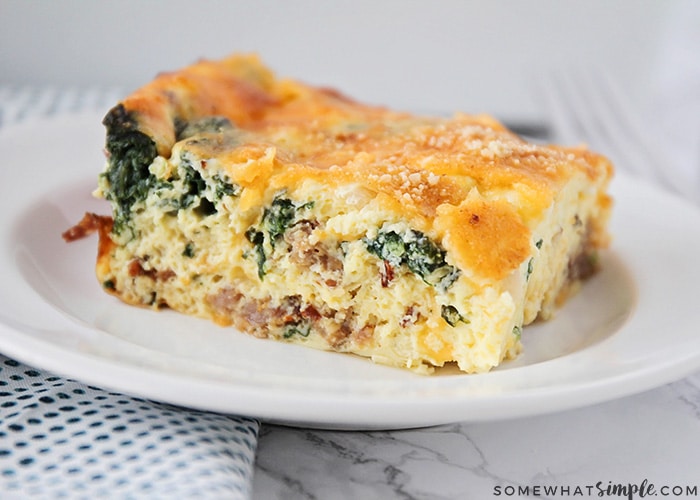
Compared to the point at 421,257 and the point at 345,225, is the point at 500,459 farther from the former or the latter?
the point at 345,225

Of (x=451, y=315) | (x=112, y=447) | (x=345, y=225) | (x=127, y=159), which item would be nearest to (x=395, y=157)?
(x=345, y=225)

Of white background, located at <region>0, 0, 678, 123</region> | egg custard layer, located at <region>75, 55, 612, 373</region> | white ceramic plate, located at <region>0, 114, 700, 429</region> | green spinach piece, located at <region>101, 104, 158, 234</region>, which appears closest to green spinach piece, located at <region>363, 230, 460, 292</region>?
egg custard layer, located at <region>75, 55, 612, 373</region>

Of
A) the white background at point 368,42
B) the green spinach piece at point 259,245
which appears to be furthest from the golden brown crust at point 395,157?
the white background at point 368,42

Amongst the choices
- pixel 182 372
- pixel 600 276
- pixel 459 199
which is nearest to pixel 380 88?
pixel 600 276

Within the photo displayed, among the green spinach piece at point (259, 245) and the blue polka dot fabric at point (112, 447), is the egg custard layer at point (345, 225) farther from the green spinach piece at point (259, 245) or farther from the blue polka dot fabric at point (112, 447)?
the blue polka dot fabric at point (112, 447)

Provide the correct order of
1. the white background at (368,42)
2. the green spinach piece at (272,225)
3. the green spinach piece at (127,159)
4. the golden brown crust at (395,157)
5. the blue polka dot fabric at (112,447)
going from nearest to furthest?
the blue polka dot fabric at (112,447)
the golden brown crust at (395,157)
the green spinach piece at (272,225)
the green spinach piece at (127,159)
the white background at (368,42)

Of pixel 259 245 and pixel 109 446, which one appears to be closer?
pixel 109 446

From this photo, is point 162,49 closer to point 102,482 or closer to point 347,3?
point 347,3
